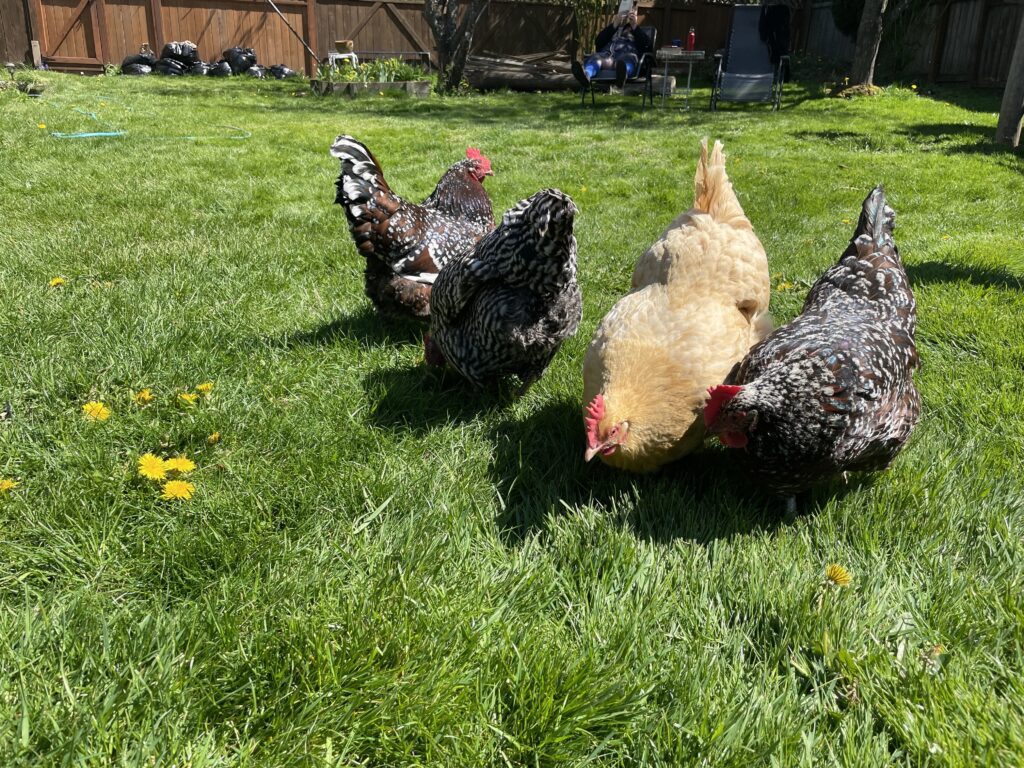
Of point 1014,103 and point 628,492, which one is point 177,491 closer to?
point 628,492

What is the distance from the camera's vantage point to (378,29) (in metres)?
19.0

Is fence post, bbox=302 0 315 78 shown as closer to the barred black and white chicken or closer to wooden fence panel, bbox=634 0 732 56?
wooden fence panel, bbox=634 0 732 56

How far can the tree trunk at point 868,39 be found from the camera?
12518 millimetres

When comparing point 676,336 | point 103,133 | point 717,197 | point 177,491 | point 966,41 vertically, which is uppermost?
point 966,41

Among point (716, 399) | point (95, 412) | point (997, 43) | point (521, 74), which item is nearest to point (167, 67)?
point (521, 74)

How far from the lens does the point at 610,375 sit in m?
2.41

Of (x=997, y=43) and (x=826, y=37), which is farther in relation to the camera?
(x=826, y=37)

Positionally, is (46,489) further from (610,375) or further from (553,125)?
(553,125)

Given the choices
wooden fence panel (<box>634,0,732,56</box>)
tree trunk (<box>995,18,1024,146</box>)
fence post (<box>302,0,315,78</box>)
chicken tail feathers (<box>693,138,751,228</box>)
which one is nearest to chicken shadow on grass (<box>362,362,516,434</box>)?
chicken tail feathers (<box>693,138,751,228</box>)

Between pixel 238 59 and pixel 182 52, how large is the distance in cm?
141

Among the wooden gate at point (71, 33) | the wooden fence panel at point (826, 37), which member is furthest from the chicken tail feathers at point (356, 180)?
the wooden fence panel at point (826, 37)

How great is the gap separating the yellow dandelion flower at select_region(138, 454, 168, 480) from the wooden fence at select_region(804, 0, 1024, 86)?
17933 millimetres

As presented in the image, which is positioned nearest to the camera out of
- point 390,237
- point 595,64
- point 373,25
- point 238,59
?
point 390,237

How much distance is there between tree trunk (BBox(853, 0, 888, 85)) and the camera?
493 inches
